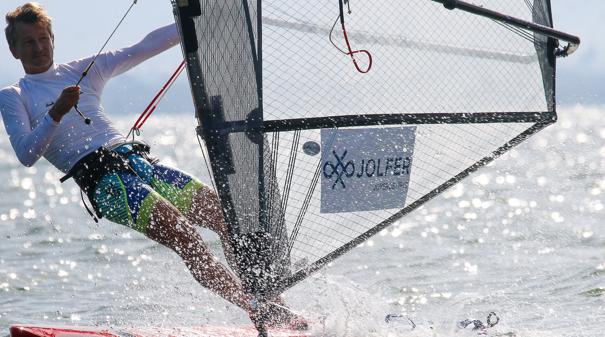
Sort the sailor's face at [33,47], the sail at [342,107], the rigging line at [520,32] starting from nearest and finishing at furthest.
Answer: the sail at [342,107], the sailor's face at [33,47], the rigging line at [520,32]

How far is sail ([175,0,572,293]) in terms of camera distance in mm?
4539

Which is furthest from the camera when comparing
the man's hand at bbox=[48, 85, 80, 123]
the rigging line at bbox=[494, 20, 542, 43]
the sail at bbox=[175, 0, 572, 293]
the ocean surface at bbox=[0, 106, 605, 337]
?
the ocean surface at bbox=[0, 106, 605, 337]

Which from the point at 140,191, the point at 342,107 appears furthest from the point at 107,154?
the point at 342,107

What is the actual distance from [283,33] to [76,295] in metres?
3.50

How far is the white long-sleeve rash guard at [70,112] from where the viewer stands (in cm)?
455

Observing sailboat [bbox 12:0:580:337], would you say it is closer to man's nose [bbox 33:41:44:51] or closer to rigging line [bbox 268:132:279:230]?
rigging line [bbox 268:132:279:230]

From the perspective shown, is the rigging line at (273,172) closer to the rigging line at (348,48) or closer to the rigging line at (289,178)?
the rigging line at (289,178)

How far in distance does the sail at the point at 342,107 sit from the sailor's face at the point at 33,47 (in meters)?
0.78

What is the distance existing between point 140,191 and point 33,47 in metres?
0.86

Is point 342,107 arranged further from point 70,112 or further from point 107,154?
point 70,112

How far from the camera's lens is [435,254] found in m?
8.71

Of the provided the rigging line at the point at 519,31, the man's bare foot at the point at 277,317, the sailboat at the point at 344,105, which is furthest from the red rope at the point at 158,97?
the rigging line at the point at 519,31

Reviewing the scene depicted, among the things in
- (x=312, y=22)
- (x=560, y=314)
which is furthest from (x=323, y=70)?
(x=560, y=314)

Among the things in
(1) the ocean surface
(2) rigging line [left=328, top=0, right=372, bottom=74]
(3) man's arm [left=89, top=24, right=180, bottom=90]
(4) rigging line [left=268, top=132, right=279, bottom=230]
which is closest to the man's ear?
(3) man's arm [left=89, top=24, right=180, bottom=90]
